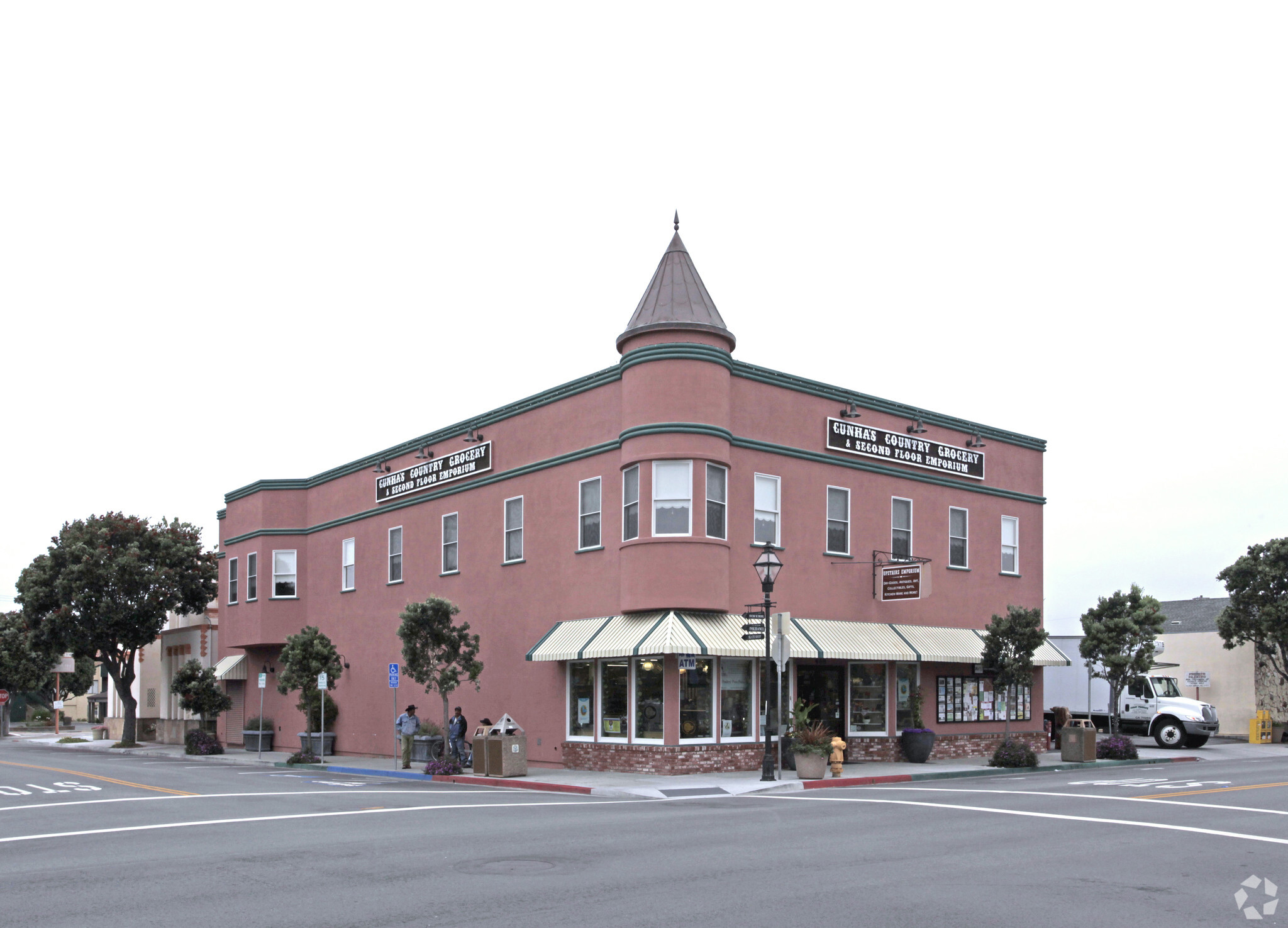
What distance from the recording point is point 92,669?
277 feet

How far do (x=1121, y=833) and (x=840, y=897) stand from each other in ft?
19.6

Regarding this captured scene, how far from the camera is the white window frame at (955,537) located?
30953 millimetres

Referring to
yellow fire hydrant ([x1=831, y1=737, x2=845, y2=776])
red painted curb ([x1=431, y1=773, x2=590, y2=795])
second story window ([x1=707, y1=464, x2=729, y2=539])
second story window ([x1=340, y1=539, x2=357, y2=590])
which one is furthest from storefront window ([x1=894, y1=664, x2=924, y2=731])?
second story window ([x1=340, y1=539, x2=357, y2=590])

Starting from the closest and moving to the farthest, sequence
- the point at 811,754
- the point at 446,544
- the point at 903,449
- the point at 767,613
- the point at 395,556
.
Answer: the point at 767,613 → the point at 811,754 → the point at 903,449 → the point at 446,544 → the point at 395,556

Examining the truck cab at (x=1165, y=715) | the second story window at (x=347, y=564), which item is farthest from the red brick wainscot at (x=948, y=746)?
the second story window at (x=347, y=564)

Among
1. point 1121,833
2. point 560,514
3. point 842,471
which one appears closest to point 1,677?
point 560,514

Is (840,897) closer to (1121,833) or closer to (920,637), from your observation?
(1121,833)

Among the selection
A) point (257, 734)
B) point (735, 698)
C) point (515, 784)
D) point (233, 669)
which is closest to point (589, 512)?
point (735, 698)

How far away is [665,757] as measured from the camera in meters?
24.1

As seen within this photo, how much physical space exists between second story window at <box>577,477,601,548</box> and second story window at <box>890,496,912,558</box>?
7705mm

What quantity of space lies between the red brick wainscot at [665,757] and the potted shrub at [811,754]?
2.43ft

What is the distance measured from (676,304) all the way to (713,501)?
14.9ft

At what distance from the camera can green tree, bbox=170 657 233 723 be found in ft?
134

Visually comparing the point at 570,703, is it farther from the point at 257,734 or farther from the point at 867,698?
the point at 257,734
